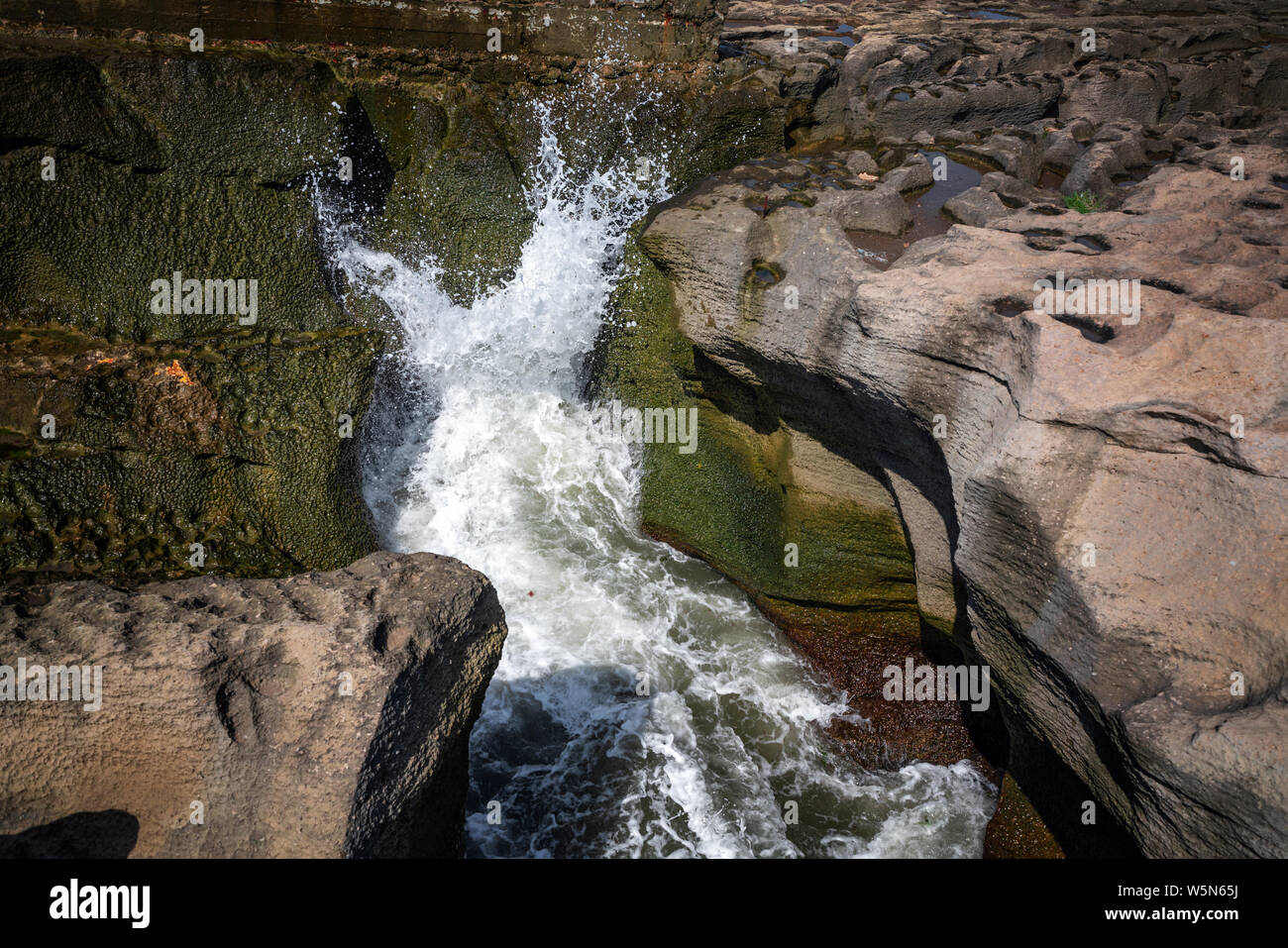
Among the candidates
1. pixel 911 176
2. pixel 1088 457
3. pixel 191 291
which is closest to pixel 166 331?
pixel 191 291

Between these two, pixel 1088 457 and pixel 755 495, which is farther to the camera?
pixel 755 495

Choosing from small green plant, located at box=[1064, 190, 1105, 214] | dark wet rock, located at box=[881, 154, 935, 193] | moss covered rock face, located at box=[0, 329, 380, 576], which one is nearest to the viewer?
moss covered rock face, located at box=[0, 329, 380, 576]

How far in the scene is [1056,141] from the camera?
723cm

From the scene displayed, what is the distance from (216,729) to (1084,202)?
19.3 ft

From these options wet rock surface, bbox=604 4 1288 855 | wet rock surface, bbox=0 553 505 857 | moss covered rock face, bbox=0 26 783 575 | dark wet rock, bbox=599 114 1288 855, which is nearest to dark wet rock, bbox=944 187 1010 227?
wet rock surface, bbox=604 4 1288 855

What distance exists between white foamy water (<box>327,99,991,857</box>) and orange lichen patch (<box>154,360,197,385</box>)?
1222 mm

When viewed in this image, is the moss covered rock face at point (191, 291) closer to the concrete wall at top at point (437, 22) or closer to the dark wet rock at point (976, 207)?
the concrete wall at top at point (437, 22)

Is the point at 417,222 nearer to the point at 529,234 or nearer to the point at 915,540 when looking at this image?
the point at 529,234

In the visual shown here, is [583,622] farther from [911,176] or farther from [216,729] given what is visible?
[911,176]

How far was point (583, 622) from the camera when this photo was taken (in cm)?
598

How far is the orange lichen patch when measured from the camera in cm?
499

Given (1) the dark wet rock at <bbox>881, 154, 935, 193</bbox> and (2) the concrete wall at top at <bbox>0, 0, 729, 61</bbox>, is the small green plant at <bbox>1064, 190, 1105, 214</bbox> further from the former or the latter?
(2) the concrete wall at top at <bbox>0, 0, 729, 61</bbox>

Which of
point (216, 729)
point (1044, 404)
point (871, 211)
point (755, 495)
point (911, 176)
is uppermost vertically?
point (911, 176)
